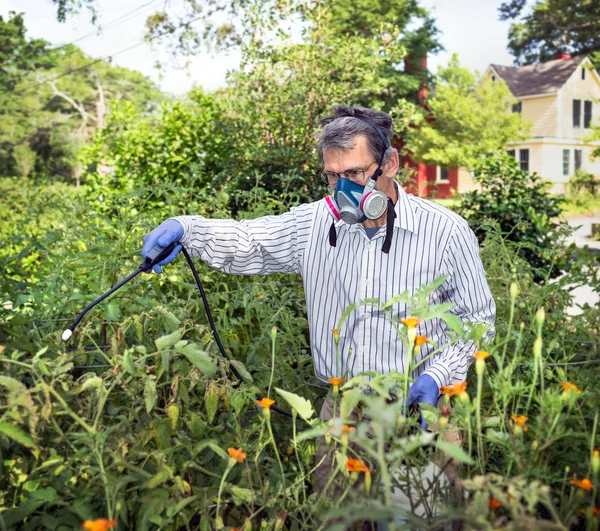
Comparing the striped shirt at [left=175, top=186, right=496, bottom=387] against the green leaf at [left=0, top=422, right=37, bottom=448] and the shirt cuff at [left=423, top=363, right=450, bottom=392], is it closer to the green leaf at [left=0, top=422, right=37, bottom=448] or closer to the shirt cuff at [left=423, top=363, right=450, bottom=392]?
the shirt cuff at [left=423, top=363, right=450, bottom=392]

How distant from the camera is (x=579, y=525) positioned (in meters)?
1.35

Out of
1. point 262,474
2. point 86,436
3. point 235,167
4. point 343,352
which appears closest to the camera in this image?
point 86,436

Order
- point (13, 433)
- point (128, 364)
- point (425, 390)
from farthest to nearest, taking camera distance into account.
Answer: point (425, 390) → point (128, 364) → point (13, 433)

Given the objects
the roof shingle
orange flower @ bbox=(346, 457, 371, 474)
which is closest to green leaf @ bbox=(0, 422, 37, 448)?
orange flower @ bbox=(346, 457, 371, 474)

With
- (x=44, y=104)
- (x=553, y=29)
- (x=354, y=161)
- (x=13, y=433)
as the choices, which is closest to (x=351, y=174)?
(x=354, y=161)

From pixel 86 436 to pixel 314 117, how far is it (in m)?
6.80

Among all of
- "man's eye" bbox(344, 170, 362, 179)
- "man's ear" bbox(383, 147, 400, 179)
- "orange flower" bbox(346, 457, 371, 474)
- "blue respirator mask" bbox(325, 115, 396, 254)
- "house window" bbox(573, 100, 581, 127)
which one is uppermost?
"house window" bbox(573, 100, 581, 127)

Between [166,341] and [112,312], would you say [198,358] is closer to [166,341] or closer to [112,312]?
[166,341]

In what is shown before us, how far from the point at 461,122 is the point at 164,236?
31193mm

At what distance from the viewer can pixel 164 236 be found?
2148 millimetres

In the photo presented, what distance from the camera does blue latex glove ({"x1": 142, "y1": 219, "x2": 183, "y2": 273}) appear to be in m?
2.13

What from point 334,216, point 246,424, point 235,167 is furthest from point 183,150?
point 246,424

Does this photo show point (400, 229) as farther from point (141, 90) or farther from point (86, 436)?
point (141, 90)

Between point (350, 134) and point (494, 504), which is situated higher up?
point (350, 134)
